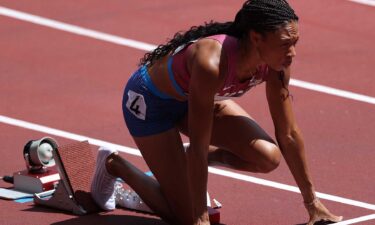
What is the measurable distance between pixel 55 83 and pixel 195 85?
4.42m

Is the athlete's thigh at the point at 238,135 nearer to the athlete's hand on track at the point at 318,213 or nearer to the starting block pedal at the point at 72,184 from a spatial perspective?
the athlete's hand on track at the point at 318,213

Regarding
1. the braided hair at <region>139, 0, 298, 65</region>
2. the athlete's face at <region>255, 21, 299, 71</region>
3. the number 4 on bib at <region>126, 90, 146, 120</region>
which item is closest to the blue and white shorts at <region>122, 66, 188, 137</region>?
the number 4 on bib at <region>126, 90, 146, 120</region>

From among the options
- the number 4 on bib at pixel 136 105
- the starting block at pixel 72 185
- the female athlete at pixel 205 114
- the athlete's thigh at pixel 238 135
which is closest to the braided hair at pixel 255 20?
the female athlete at pixel 205 114

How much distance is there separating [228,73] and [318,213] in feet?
3.81

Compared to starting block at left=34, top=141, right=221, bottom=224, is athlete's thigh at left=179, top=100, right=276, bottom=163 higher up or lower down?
higher up

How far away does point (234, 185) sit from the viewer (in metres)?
8.14

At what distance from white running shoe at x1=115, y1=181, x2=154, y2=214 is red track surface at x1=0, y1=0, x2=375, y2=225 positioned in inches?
2.7

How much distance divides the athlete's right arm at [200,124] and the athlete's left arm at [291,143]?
24.2 inches

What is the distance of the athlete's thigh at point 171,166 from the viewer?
23.5 ft

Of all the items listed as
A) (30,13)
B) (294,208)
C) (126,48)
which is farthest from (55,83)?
(294,208)

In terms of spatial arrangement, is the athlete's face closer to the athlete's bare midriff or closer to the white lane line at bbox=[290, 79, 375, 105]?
the athlete's bare midriff

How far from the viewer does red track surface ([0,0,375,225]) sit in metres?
7.75

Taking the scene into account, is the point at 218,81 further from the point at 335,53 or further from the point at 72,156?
the point at 335,53

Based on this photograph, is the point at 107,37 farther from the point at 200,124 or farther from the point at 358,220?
the point at 200,124
